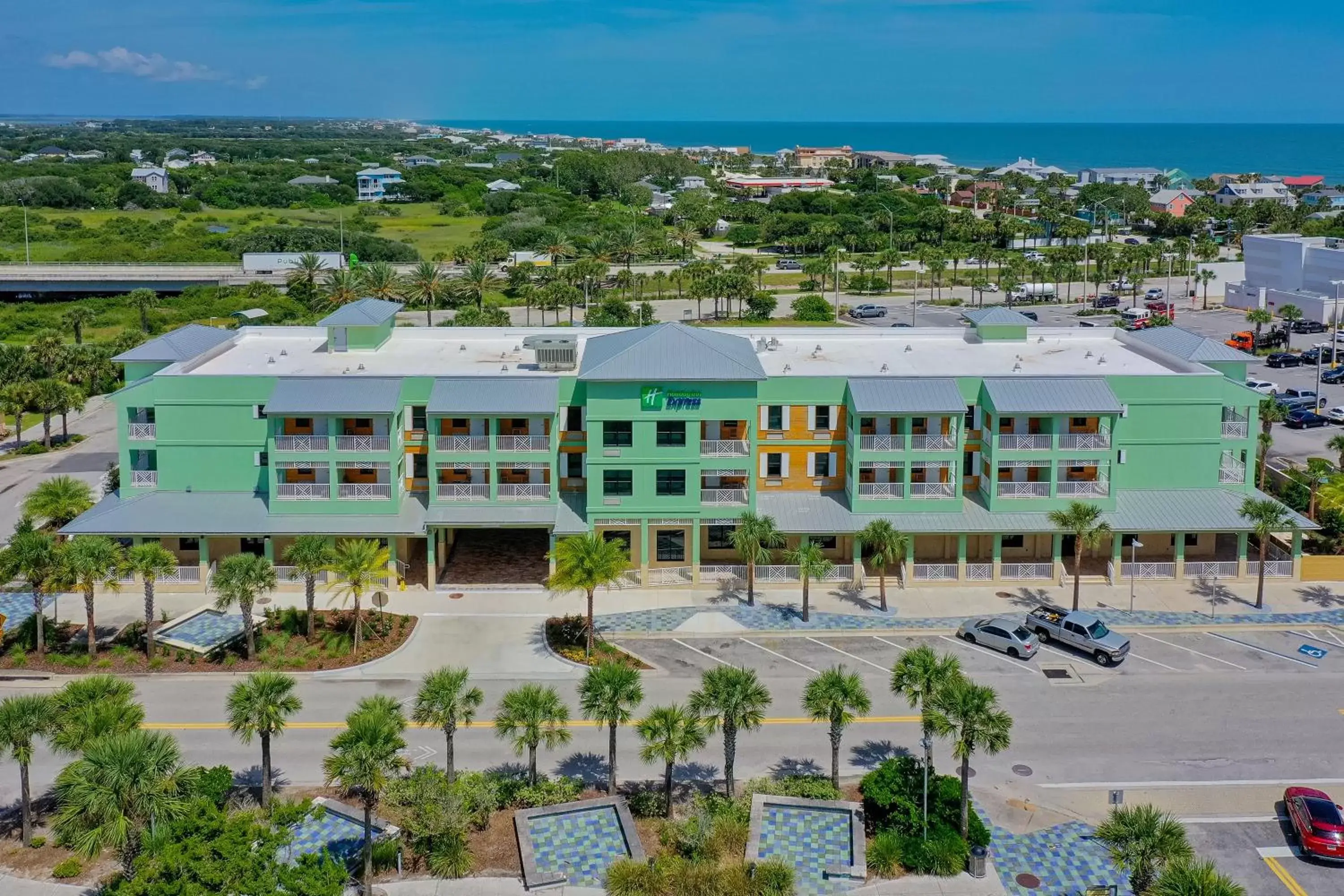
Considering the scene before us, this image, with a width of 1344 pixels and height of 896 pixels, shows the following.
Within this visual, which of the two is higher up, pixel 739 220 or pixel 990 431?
pixel 739 220

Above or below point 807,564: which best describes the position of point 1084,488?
above

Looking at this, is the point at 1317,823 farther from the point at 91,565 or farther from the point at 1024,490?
the point at 91,565

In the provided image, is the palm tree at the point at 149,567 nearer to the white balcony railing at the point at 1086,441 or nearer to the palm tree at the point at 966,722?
the palm tree at the point at 966,722

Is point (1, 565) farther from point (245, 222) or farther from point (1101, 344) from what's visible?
point (245, 222)

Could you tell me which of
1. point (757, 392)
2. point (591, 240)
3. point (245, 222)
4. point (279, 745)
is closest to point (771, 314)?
point (591, 240)

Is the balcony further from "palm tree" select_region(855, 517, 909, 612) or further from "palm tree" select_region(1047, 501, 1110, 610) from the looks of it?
"palm tree" select_region(1047, 501, 1110, 610)

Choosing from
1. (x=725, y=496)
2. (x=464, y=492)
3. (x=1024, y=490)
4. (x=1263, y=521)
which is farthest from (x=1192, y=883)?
(x=464, y=492)
